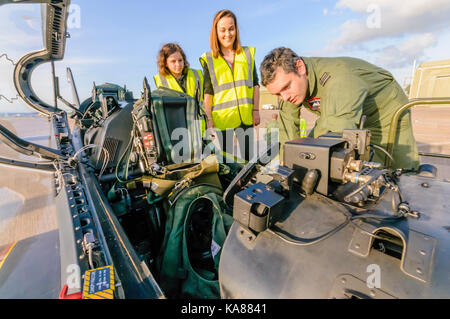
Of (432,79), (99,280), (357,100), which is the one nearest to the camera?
(99,280)

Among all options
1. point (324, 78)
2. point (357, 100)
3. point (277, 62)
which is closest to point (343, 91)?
point (357, 100)

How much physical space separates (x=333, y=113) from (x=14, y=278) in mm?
2800

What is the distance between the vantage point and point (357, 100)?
142cm

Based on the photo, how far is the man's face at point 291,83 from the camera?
164 cm

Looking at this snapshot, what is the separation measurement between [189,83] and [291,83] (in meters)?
1.67

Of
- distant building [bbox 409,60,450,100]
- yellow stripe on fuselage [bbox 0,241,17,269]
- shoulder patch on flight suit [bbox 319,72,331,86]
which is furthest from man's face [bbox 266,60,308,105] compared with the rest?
distant building [bbox 409,60,450,100]

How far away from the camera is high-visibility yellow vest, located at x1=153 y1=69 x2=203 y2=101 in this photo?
2.81m

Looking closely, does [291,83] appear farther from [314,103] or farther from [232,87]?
[232,87]

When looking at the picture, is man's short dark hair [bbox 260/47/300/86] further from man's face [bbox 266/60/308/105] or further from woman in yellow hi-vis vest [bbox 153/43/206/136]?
woman in yellow hi-vis vest [bbox 153/43/206/136]

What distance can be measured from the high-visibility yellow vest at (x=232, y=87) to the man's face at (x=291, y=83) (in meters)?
1.10

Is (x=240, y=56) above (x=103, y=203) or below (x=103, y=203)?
above
